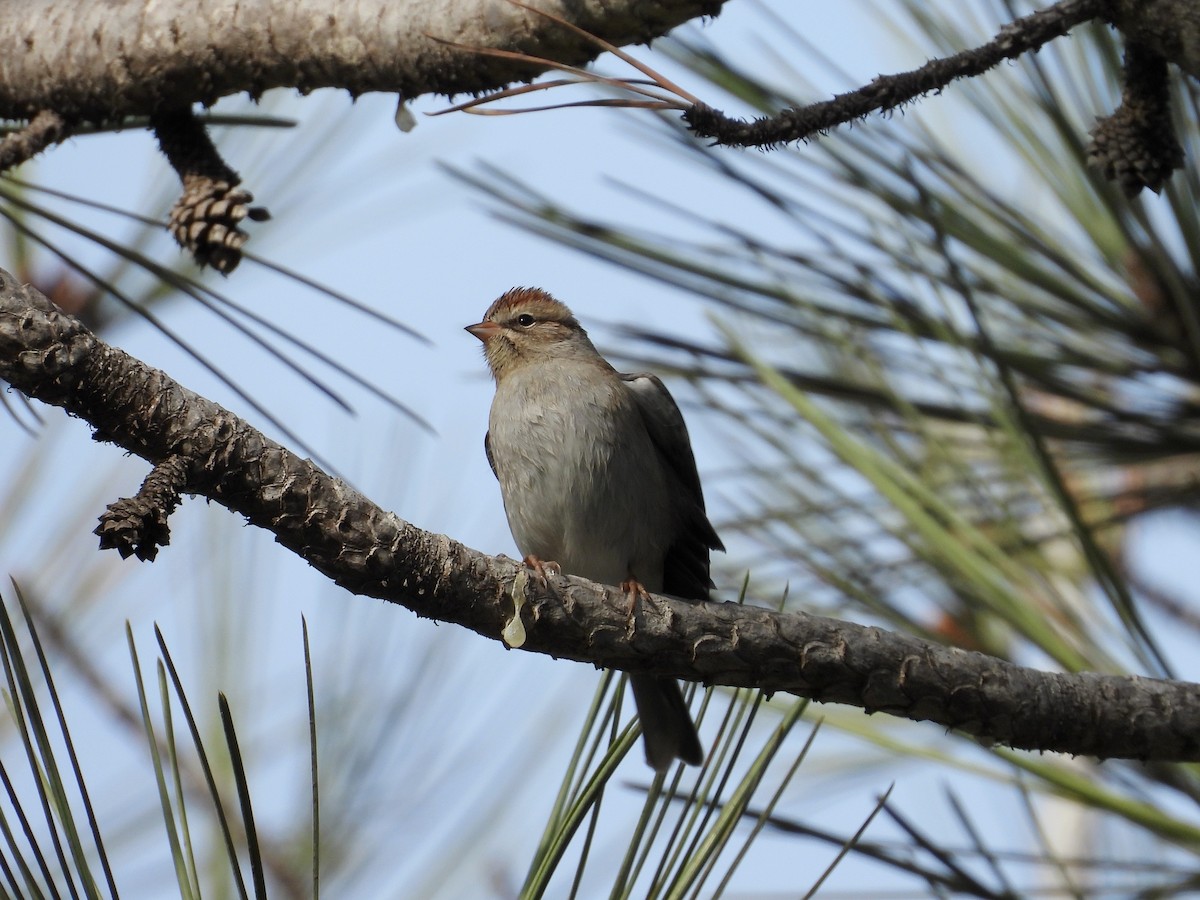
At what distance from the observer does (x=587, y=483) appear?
11.9ft

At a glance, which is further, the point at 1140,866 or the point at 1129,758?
the point at 1140,866

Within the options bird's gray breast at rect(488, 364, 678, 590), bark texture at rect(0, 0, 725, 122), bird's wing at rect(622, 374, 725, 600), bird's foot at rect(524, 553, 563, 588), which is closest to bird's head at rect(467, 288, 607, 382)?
bird's wing at rect(622, 374, 725, 600)

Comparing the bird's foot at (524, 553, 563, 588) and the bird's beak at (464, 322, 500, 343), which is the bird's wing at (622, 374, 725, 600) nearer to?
the bird's foot at (524, 553, 563, 588)

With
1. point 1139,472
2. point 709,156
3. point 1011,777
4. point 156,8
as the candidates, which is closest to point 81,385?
point 156,8

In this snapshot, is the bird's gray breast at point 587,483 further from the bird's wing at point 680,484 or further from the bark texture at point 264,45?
the bark texture at point 264,45

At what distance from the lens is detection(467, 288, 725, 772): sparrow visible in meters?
3.66

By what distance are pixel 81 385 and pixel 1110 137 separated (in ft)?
5.29

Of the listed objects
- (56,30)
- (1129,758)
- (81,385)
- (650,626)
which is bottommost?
(81,385)

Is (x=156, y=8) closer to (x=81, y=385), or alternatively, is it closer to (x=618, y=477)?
(x=81, y=385)

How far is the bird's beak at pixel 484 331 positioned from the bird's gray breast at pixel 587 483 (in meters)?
0.72

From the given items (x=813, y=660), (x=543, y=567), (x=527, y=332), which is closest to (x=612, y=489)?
(x=543, y=567)

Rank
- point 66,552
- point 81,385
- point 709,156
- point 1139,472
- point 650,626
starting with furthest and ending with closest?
point 1139,472 → point 66,552 → point 709,156 → point 650,626 → point 81,385

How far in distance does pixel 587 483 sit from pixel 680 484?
403mm

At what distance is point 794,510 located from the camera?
3.18 meters
